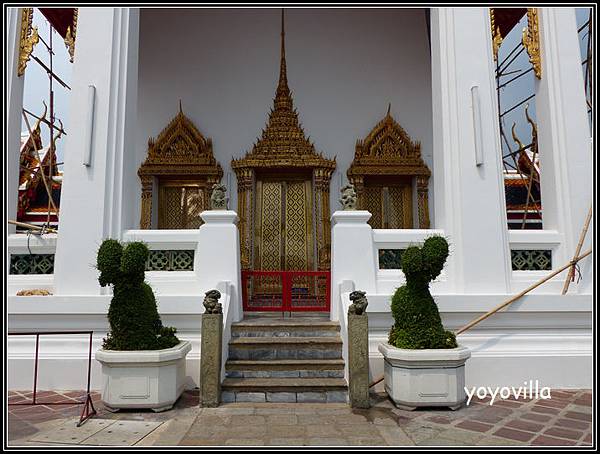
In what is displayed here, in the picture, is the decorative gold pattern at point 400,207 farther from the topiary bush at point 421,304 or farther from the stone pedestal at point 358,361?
the stone pedestal at point 358,361

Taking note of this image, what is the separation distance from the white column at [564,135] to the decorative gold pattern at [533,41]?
0.06 m

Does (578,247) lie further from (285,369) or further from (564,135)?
(285,369)

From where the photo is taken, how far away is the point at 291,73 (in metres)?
8.46

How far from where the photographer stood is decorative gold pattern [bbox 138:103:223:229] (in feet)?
26.3

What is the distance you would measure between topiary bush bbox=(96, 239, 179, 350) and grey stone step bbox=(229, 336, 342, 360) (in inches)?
37.6

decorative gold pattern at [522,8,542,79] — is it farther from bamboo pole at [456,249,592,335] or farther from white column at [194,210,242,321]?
white column at [194,210,242,321]

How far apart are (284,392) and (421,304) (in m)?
1.56

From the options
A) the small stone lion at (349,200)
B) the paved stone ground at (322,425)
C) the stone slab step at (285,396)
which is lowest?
the paved stone ground at (322,425)

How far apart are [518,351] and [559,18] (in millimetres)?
4265

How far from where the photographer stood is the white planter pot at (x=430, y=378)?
406 centimetres

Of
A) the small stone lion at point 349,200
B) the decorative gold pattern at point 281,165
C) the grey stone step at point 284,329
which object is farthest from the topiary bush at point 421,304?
the decorative gold pattern at point 281,165

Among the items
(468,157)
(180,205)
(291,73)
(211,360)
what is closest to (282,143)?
(291,73)

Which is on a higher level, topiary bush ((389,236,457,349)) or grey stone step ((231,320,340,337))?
topiary bush ((389,236,457,349))

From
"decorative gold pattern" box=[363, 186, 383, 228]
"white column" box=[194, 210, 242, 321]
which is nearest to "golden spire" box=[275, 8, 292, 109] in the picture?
"decorative gold pattern" box=[363, 186, 383, 228]
